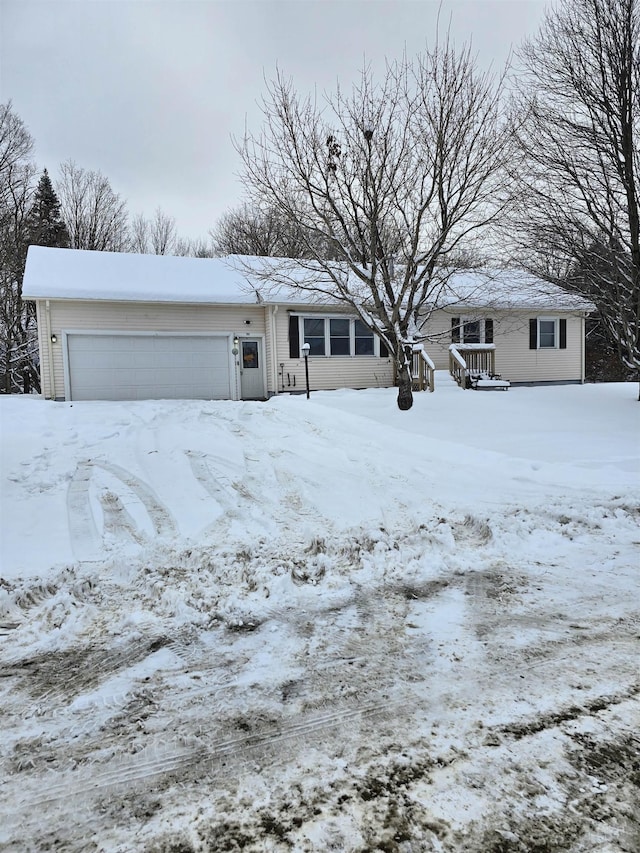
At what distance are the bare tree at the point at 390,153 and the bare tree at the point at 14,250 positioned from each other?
660 inches

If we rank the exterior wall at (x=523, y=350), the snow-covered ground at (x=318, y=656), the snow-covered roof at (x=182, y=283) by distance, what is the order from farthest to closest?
the exterior wall at (x=523, y=350) → the snow-covered roof at (x=182, y=283) → the snow-covered ground at (x=318, y=656)

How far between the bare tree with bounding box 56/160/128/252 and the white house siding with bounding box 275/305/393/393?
18.1 meters

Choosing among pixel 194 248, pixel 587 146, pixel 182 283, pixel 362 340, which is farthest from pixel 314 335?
pixel 194 248

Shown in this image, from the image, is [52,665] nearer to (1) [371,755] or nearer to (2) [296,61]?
(1) [371,755]

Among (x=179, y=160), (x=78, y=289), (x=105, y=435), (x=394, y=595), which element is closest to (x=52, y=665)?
(x=394, y=595)

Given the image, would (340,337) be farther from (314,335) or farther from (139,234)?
(139,234)

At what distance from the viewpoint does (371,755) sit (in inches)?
77.7

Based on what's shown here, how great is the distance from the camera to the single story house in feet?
45.3

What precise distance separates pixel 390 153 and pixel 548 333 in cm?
1161

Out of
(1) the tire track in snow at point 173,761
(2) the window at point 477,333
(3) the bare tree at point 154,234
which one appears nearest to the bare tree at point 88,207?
(3) the bare tree at point 154,234

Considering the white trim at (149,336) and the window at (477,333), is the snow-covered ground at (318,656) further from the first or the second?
the window at (477,333)

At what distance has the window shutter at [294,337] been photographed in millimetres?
15438

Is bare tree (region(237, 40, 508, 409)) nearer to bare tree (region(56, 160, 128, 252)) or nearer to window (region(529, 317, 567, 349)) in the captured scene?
window (region(529, 317, 567, 349))

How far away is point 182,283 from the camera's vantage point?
15148 mm
